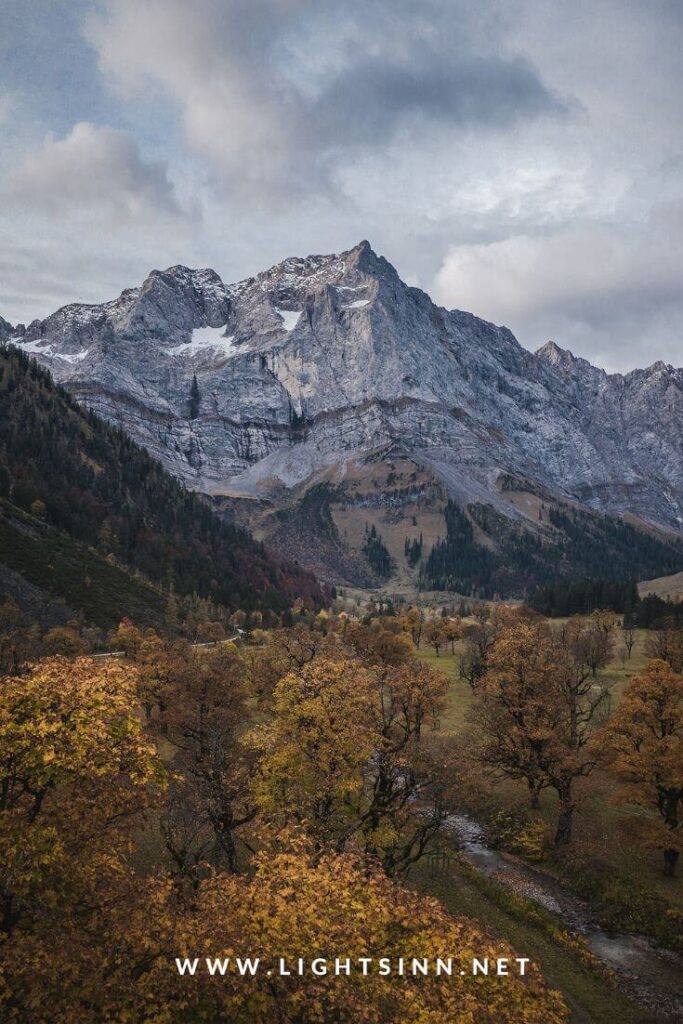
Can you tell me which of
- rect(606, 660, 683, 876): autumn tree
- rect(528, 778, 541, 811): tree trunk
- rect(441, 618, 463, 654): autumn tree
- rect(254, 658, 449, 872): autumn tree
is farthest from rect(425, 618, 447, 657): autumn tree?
rect(254, 658, 449, 872): autumn tree

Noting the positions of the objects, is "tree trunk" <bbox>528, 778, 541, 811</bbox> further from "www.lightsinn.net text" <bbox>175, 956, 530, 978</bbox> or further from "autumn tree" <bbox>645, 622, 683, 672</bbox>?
"autumn tree" <bbox>645, 622, 683, 672</bbox>

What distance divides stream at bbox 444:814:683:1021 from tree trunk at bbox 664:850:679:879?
736 centimetres

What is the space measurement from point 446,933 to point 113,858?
39.9 feet

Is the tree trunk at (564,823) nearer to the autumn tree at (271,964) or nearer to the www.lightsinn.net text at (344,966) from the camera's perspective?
the autumn tree at (271,964)

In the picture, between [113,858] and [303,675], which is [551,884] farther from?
[113,858]

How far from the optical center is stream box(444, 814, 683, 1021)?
3136 cm

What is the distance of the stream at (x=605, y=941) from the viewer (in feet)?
103

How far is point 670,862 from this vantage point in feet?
143

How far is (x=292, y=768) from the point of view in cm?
3375

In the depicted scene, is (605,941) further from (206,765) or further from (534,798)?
(206,765)

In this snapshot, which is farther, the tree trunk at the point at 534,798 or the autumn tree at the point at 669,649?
the autumn tree at the point at 669,649

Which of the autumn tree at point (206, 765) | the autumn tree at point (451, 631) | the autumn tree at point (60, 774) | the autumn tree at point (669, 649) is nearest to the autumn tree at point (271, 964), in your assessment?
the autumn tree at point (60, 774)

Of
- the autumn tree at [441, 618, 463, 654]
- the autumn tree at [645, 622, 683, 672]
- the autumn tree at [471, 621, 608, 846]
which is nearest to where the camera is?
the autumn tree at [471, 621, 608, 846]

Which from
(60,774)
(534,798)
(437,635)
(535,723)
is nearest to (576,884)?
(534,798)
